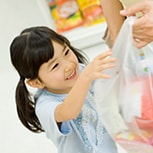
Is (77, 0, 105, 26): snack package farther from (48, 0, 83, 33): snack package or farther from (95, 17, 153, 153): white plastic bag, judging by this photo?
(95, 17, 153, 153): white plastic bag

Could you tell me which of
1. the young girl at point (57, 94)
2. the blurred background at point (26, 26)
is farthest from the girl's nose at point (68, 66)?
the blurred background at point (26, 26)

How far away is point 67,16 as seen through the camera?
77.8 inches

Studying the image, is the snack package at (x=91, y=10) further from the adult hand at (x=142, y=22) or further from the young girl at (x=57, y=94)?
the adult hand at (x=142, y=22)

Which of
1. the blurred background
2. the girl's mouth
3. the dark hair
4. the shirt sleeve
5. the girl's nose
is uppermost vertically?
the dark hair

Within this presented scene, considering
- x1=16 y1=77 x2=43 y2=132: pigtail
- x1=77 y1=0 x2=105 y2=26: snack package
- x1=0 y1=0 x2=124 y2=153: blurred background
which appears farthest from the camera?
x1=77 y1=0 x2=105 y2=26: snack package

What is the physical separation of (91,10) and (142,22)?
4.04 feet

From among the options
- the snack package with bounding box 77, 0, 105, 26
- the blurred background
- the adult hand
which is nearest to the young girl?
the adult hand

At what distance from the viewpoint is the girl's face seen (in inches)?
32.8

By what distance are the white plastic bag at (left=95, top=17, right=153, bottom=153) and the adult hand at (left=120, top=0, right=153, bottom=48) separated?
16mm

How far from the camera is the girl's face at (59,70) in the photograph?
0.83 metres

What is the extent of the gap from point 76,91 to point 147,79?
0.49 ft

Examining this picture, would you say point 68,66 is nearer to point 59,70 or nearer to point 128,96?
point 59,70

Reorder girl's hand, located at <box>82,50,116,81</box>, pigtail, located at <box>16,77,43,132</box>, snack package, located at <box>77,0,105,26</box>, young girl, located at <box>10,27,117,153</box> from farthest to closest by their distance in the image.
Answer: snack package, located at <box>77,0,105,26</box>
pigtail, located at <box>16,77,43,132</box>
young girl, located at <box>10,27,117,153</box>
girl's hand, located at <box>82,50,116,81</box>

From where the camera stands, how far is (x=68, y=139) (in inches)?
35.2
